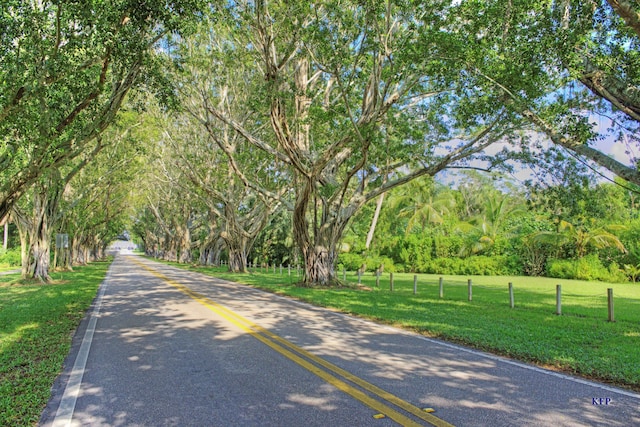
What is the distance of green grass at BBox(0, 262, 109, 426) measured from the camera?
4.77 m

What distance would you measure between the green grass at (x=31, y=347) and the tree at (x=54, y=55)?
9.54ft

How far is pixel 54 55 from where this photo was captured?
9172 mm

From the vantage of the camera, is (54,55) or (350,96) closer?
(54,55)

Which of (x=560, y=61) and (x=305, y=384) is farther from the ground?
(x=560, y=61)

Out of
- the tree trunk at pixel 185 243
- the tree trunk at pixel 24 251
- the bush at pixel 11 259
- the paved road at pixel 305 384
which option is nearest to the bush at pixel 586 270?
the paved road at pixel 305 384

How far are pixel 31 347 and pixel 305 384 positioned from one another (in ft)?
17.2

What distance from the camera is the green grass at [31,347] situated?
477 centimetres

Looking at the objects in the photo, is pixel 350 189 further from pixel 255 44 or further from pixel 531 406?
pixel 531 406

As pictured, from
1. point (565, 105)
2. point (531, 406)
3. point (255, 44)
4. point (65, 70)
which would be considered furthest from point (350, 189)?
point (531, 406)

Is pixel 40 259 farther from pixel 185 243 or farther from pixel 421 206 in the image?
pixel 185 243

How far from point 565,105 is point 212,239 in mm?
35381

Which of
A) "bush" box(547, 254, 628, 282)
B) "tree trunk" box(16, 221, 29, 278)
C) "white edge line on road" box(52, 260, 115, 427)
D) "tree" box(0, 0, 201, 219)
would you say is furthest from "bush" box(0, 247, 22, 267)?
"bush" box(547, 254, 628, 282)

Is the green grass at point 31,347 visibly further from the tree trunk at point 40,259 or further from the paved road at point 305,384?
the tree trunk at point 40,259

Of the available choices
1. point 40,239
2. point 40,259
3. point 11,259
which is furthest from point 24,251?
point 11,259
